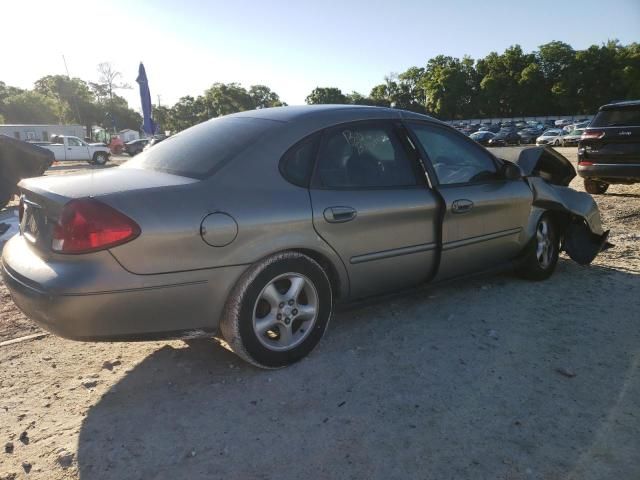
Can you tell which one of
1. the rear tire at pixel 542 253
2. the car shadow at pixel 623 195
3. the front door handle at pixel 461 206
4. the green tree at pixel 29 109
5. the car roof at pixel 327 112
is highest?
the green tree at pixel 29 109

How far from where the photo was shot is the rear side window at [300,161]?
2941mm

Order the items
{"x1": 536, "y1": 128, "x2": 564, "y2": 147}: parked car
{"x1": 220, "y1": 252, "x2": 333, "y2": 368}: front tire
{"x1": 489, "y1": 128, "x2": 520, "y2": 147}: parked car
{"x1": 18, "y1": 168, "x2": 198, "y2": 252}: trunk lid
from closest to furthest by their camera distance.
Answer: {"x1": 18, "y1": 168, "x2": 198, "y2": 252}: trunk lid < {"x1": 220, "y1": 252, "x2": 333, "y2": 368}: front tire < {"x1": 536, "y1": 128, "x2": 564, "y2": 147}: parked car < {"x1": 489, "y1": 128, "x2": 520, "y2": 147}: parked car

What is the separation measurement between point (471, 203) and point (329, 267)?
134 cm

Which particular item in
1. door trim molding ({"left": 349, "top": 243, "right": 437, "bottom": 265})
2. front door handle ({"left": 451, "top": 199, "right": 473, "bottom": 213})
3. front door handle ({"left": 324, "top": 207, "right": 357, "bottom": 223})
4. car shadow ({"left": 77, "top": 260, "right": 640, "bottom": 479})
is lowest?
car shadow ({"left": 77, "top": 260, "right": 640, "bottom": 479})

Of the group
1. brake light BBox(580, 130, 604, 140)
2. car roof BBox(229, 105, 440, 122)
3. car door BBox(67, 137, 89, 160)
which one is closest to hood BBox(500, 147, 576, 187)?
car roof BBox(229, 105, 440, 122)

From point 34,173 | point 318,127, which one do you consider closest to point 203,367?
point 318,127

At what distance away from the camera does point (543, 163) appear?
4859 millimetres

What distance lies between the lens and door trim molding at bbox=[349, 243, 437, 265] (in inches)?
124

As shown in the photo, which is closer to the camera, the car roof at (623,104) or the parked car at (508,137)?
the car roof at (623,104)

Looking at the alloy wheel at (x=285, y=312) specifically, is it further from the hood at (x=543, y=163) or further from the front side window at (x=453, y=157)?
the hood at (x=543, y=163)

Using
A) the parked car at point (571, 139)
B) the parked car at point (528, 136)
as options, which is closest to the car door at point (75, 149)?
the parked car at point (571, 139)

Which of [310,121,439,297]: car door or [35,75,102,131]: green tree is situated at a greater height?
[35,75,102,131]: green tree

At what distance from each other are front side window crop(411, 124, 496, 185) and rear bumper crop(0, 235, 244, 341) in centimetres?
180

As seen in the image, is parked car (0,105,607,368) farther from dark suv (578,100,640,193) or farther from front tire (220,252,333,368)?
dark suv (578,100,640,193)
